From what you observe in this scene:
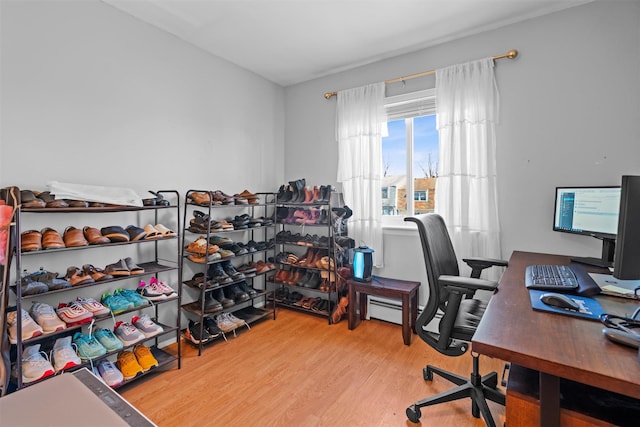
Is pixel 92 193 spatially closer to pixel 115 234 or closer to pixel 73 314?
pixel 115 234

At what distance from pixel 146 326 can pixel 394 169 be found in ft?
8.28

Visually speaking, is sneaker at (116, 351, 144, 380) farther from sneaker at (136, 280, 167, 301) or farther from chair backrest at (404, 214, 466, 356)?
chair backrest at (404, 214, 466, 356)

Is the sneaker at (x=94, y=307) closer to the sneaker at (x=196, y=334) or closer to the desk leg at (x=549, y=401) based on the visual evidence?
the sneaker at (x=196, y=334)

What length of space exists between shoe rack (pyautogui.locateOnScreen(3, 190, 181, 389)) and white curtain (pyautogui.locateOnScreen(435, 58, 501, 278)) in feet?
7.31

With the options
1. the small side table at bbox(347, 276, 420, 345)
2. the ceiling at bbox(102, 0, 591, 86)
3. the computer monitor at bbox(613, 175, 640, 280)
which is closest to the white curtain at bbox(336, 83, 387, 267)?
the small side table at bbox(347, 276, 420, 345)

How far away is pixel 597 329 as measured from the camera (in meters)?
0.97

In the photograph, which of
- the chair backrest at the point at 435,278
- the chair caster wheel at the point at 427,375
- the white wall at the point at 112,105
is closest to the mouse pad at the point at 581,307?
the chair backrest at the point at 435,278

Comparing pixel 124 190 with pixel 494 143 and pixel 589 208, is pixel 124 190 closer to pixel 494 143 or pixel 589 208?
pixel 494 143

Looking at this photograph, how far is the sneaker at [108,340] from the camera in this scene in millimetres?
1870

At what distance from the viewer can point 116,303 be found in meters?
1.96

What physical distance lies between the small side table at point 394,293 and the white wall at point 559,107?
2.77ft

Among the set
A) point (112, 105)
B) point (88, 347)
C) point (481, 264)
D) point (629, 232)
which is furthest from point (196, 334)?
point (629, 232)

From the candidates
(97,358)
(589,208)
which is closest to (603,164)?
(589,208)

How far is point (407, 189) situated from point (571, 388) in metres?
2.23
